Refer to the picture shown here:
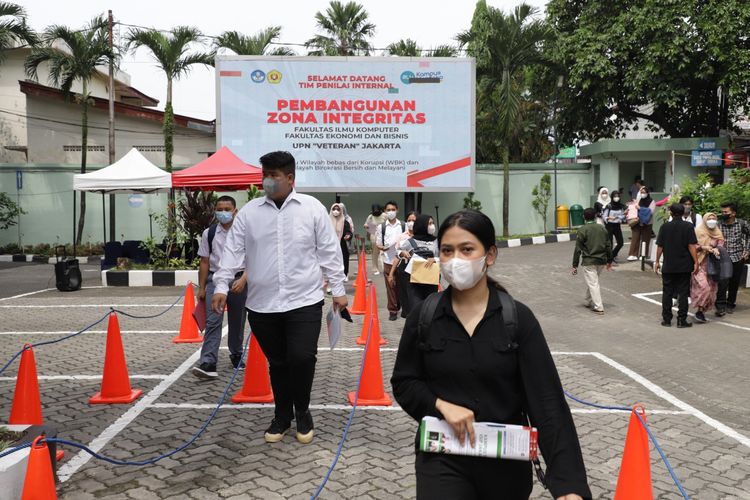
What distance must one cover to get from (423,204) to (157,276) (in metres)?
12.9

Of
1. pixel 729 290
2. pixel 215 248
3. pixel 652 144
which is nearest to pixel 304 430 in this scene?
pixel 215 248

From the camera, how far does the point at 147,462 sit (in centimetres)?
434

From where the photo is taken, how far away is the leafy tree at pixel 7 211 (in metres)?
24.8

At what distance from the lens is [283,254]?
4.75 metres

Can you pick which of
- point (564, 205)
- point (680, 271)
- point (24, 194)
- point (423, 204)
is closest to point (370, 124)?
point (423, 204)

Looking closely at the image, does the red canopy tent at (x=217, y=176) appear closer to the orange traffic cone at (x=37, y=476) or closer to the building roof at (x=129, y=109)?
the orange traffic cone at (x=37, y=476)

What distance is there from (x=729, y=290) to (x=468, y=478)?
34.4ft

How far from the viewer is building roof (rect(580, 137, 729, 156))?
87.5 ft

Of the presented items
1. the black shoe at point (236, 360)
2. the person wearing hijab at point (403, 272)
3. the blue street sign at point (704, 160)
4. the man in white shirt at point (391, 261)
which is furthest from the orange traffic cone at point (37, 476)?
the blue street sign at point (704, 160)

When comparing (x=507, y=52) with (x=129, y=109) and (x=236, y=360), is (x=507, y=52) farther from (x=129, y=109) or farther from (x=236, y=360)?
(x=236, y=360)

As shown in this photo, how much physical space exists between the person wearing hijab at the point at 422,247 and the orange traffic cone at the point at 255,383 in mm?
2486

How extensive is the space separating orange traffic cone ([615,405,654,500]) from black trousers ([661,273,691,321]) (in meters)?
7.15

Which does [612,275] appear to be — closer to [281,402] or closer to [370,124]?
[370,124]

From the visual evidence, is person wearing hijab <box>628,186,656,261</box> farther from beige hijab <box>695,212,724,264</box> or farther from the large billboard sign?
the large billboard sign
